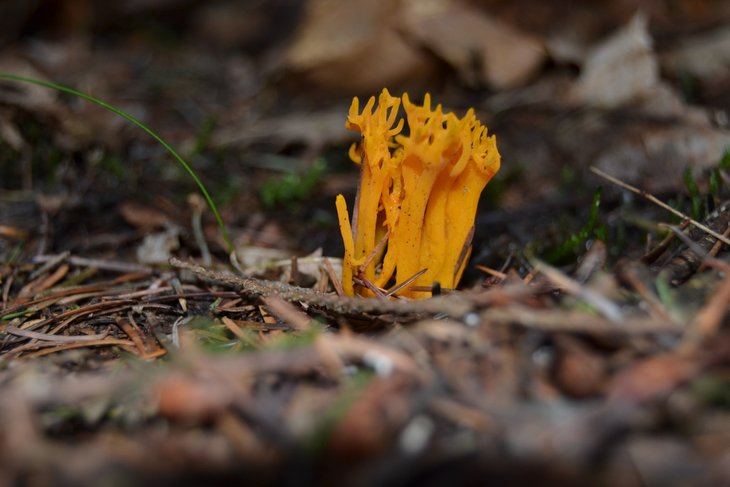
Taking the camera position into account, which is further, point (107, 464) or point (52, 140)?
point (52, 140)

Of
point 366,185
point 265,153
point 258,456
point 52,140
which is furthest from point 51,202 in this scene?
point 258,456

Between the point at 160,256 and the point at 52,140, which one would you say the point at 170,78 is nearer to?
the point at 52,140

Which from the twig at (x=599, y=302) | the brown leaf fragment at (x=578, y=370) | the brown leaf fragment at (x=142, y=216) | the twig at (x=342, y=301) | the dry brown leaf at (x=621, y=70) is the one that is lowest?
the brown leaf fragment at (x=142, y=216)

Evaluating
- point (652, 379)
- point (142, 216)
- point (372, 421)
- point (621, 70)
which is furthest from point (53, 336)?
point (621, 70)

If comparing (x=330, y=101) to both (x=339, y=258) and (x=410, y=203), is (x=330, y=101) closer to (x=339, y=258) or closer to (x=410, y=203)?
(x=339, y=258)

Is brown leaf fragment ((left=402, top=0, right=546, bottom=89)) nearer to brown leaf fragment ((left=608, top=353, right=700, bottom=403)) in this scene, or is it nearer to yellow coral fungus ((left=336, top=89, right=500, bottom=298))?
yellow coral fungus ((left=336, top=89, right=500, bottom=298))

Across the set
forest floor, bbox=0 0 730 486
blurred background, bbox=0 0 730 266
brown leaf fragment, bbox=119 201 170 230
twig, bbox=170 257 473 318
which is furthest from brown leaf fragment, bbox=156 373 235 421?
brown leaf fragment, bbox=119 201 170 230

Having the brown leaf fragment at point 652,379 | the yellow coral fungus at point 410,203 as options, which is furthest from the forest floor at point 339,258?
the yellow coral fungus at point 410,203

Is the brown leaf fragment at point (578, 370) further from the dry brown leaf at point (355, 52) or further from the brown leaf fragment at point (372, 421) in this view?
the dry brown leaf at point (355, 52)

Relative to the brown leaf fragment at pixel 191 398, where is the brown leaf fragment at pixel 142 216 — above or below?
below
